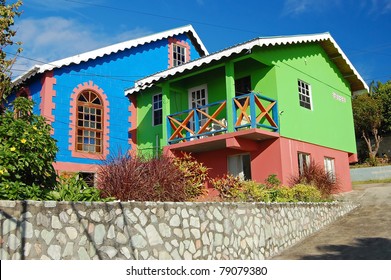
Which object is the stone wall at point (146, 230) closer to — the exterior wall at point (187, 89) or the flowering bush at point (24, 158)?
the flowering bush at point (24, 158)

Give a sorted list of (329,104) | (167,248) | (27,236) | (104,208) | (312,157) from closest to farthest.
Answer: (27,236)
(104,208)
(167,248)
(312,157)
(329,104)

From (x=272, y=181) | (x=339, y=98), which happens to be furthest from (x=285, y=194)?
(x=339, y=98)

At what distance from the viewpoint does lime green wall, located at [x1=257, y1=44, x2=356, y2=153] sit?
15.8 meters

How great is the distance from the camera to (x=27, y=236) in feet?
19.7

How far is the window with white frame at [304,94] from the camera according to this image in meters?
17.3

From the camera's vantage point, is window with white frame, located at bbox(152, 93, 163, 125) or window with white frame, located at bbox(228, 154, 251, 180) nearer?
window with white frame, located at bbox(228, 154, 251, 180)

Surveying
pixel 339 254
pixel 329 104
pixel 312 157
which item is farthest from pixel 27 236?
pixel 329 104

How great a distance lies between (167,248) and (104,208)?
165 cm

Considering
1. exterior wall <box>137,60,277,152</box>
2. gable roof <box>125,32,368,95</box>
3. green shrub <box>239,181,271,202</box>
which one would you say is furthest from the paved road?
gable roof <box>125,32,368,95</box>

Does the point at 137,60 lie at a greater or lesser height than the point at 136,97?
greater

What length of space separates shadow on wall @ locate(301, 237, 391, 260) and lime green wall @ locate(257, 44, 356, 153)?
5.26 metres

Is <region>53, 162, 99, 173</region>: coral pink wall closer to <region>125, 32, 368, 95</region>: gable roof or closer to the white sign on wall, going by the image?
<region>125, 32, 368, 95</region>: gable roof

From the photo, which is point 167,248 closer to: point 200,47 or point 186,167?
point 186,167

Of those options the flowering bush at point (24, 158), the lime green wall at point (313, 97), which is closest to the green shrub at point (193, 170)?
the lime green wall at point (313, 97)
